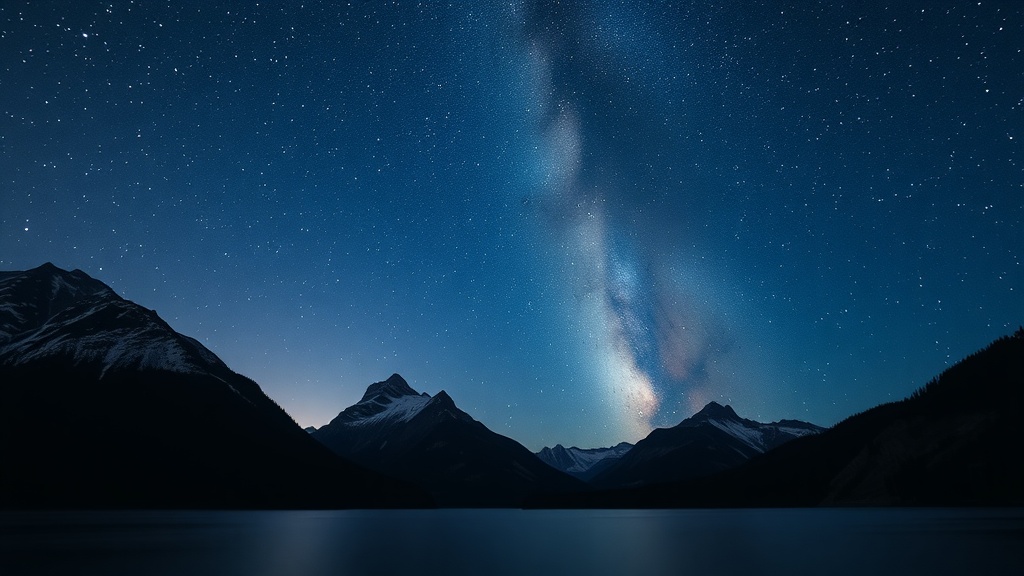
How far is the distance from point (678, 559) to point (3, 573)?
46.2 metres

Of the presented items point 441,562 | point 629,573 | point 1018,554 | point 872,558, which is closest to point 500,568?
point 441,562

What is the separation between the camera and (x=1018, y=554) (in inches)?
1774

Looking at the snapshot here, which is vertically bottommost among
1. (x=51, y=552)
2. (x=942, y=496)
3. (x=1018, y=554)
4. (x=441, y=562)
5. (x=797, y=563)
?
(x=51, y=552)

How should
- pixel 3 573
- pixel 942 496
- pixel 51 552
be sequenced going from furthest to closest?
pixel 942 496 → pixel 51 552 → pixel 3 573

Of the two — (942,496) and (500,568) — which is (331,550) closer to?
(500,568)

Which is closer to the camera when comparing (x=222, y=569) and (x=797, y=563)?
(x=222, y=569)

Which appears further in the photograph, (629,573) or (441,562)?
(441,562)

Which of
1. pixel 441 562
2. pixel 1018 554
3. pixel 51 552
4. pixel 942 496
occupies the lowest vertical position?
pixel 51 552

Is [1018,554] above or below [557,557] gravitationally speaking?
above

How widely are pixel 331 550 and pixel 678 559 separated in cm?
3249

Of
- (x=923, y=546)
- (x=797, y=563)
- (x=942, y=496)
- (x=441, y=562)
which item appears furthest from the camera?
(x=942, y=496)

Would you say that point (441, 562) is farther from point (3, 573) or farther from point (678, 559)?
point (3, 573)

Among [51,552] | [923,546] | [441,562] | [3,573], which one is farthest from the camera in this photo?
[923,546]

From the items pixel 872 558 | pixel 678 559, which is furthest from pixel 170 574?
pixel 872 558
